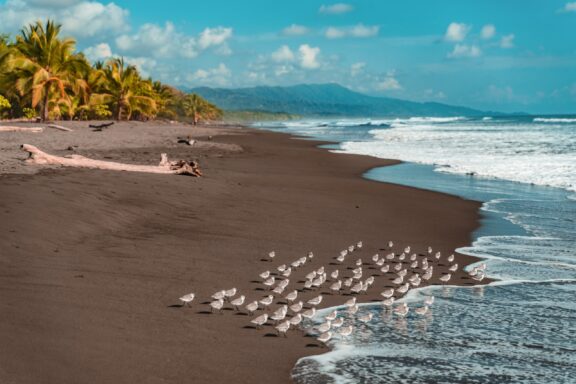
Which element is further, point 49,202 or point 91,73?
point 91,73

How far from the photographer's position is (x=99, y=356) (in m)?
6.88

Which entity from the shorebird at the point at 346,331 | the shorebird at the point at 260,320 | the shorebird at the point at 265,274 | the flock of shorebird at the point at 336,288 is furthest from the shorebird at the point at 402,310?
the shorebird at the point at 265,274

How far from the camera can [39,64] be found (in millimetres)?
54125

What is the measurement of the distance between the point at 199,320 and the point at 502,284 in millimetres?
5893

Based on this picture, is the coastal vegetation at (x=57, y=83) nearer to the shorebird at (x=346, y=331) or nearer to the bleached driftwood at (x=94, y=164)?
the bleached driftwood at (x=94, y=164)

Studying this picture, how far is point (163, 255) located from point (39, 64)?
47.8 meters

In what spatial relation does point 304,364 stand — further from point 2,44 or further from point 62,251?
point 2,44

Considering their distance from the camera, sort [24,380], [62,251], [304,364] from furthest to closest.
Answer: [62,251] < [304,364] < [24,380]

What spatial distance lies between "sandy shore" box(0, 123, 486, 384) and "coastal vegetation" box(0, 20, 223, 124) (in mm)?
29602

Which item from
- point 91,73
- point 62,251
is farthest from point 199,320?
point 91,73

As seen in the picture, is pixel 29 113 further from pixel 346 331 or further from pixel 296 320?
pixel 346 331

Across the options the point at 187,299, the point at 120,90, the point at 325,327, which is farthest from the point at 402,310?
the point at 120,90

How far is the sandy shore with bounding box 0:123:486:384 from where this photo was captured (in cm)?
698

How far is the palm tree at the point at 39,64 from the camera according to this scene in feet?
172
